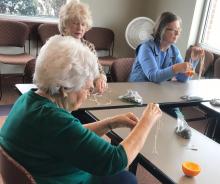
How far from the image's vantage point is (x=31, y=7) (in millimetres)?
4328

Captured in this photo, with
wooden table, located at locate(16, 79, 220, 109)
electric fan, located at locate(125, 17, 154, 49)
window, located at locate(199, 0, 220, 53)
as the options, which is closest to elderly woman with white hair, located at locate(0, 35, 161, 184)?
wooden table, located at locate(16, 79, 220, 109)

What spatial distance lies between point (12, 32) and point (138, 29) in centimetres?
164

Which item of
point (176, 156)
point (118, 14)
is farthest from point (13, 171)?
point (118, 14)

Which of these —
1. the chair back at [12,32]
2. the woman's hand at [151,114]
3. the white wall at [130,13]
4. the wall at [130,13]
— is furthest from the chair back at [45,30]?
the woman's hand at [151,114]

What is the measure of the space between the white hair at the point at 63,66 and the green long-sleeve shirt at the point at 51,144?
0.07 meters

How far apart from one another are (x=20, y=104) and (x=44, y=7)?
3609mm

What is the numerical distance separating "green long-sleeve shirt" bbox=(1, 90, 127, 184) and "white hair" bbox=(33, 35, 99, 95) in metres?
0.07

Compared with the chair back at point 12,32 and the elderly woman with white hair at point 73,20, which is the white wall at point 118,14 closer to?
the chair back at point 12,32

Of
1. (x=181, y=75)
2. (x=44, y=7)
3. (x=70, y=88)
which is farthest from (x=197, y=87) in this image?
(x=44, y=7)

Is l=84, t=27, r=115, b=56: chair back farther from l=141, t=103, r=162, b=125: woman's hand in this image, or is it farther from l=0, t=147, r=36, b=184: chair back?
l=0, t=147, r=36, b=184: chair back

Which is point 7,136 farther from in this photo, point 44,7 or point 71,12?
point 44,7

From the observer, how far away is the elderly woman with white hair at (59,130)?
0.99 meters

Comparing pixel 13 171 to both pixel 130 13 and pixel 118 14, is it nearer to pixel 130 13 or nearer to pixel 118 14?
pixel 118 14

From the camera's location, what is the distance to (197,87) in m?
2.43
